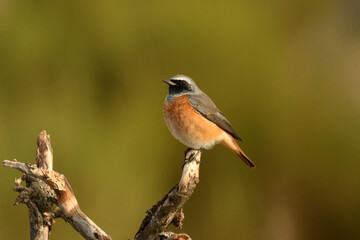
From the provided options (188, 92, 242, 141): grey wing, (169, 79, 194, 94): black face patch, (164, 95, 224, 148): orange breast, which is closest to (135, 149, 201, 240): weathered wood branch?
(164, 95, 224, 148): orange breast

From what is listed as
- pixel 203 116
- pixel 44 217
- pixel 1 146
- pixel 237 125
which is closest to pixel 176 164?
pixel 237 125

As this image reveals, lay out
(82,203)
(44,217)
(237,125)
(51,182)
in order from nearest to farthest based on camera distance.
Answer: (51,182)
(44,217)
(82,203)
(237,125)

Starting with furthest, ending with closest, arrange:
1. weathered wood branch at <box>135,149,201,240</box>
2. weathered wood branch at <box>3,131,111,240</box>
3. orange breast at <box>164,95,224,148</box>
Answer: orange breast at <box>164,95,224,148</box> → weathered wood branch at <box>135,149,201,240</box> → weathered wood branch at <box>3,131,111,240</box>

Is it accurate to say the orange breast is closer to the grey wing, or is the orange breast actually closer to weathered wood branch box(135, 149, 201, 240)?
the grey wing

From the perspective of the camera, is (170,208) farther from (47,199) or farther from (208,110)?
(208,110)

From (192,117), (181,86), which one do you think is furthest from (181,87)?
(192,117)

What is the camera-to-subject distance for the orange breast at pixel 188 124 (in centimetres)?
323

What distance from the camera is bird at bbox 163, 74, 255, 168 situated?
3242 mm

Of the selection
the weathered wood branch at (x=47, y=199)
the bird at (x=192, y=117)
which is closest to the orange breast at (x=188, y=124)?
the bird at (x=192, y=117)

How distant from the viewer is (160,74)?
4680 millimetres

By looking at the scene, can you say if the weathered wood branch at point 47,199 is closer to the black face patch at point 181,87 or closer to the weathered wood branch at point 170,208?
the weathered wood branch at point 170,208

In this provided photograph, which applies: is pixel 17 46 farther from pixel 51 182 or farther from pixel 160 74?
pixel 51 182

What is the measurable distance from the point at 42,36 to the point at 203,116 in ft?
7.69

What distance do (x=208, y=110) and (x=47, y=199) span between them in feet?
4.37
